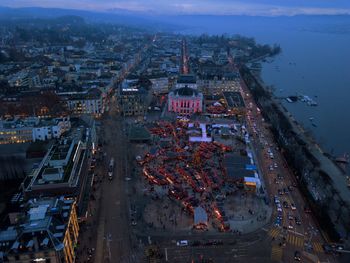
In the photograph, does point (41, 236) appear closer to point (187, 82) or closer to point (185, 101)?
point (185, 101)

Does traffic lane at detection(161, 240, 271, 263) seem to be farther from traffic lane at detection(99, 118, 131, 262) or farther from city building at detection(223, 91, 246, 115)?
city building at detection(223, 91, 246, 115)

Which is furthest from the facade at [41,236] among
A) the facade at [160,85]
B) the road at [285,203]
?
the facade at [160,85]

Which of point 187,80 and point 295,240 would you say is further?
point 187,80

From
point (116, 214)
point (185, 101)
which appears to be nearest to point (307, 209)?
point (116, 214)

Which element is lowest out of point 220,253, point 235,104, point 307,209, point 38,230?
point 220,253

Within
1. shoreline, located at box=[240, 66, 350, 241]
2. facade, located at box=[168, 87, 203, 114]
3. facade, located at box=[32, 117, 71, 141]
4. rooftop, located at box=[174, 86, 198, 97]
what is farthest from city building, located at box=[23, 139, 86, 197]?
rooftop, located at box=[174, 86, 198, 97]

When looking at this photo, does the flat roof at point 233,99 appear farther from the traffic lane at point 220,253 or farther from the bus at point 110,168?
the traffic lane at point 220,253

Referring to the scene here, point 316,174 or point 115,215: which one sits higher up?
point 316,174
